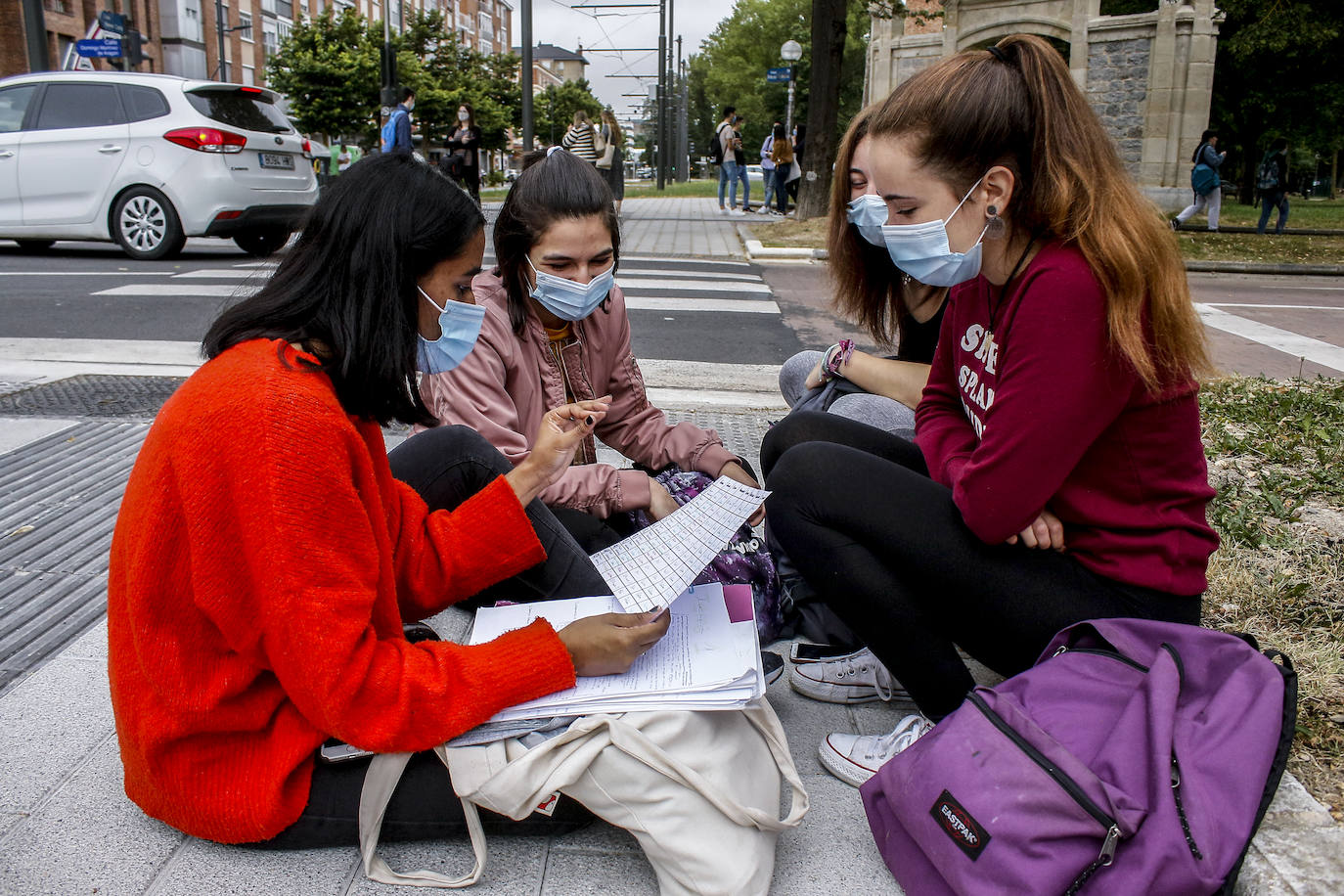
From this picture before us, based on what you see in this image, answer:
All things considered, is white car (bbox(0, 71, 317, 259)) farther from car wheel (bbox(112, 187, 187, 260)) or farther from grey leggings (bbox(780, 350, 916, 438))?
grey leggings (bbox(780, 350, 916, 438))

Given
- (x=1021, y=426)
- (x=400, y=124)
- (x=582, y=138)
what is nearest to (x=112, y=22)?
(x=400, y=124)

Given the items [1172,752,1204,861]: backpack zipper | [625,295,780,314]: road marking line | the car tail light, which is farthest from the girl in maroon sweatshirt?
the car tail light

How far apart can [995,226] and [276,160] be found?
10056 millimetres

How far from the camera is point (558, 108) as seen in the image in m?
70.7

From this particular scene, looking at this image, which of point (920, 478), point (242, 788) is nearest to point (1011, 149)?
point (920, 478)

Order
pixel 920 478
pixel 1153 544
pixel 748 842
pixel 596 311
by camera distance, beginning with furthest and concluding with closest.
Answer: pixel 596 311, pixel 920 478, pixel 1153 544, pixel 748 842

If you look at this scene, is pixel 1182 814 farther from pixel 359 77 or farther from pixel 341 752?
pixel 359 77

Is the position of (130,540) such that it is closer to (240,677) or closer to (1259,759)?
(240,677)

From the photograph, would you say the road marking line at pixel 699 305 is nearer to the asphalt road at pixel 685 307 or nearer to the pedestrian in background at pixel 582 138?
the asphalt road at pixel 685 307

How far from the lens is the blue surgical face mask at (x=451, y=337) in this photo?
201 centimetres

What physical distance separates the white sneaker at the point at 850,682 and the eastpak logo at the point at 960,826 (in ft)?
2.79

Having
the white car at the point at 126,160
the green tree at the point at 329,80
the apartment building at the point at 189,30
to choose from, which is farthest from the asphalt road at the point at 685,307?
the green tree at the point at 329,80

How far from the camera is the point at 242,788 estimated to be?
179cm

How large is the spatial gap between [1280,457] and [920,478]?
8.34 ft
